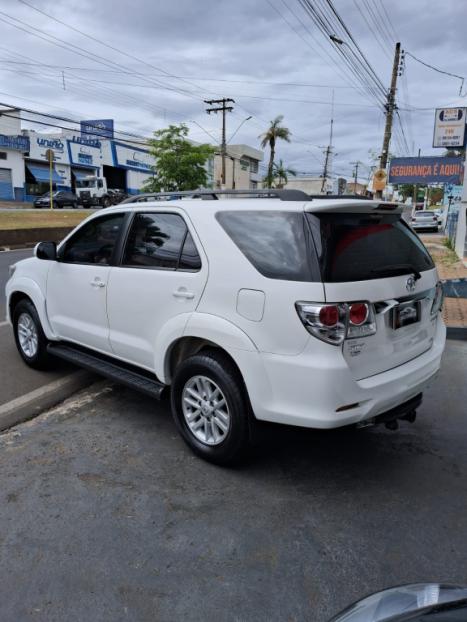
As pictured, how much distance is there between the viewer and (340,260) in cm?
293

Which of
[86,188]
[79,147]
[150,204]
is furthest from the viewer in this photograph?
[79,147]

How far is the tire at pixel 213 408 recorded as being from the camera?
10.4 feet

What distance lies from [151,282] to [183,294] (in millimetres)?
382

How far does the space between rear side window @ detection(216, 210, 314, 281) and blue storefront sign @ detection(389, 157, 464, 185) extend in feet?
95.5

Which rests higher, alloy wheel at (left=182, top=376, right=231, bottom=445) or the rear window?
the rear window

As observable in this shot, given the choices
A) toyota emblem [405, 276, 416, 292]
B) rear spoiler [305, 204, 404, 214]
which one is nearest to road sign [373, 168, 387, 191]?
rear spoiler [305, 204, 404, 214]

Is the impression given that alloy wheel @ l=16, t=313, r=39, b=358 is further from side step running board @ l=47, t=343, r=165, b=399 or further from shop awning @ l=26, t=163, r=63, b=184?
shop awning @ l=26, t=163, r=63, b=184

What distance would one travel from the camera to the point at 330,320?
2791 millimetres

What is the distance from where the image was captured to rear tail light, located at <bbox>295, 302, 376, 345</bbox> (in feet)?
9.14

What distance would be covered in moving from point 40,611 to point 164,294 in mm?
2023

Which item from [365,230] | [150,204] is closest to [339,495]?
[365,230]

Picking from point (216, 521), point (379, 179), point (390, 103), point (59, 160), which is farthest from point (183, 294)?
point (59, 160)

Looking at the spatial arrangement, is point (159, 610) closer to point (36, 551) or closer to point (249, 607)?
point (249, 607)

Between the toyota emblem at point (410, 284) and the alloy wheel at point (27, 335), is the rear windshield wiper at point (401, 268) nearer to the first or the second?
the toyota emblem at point (410, 284)
